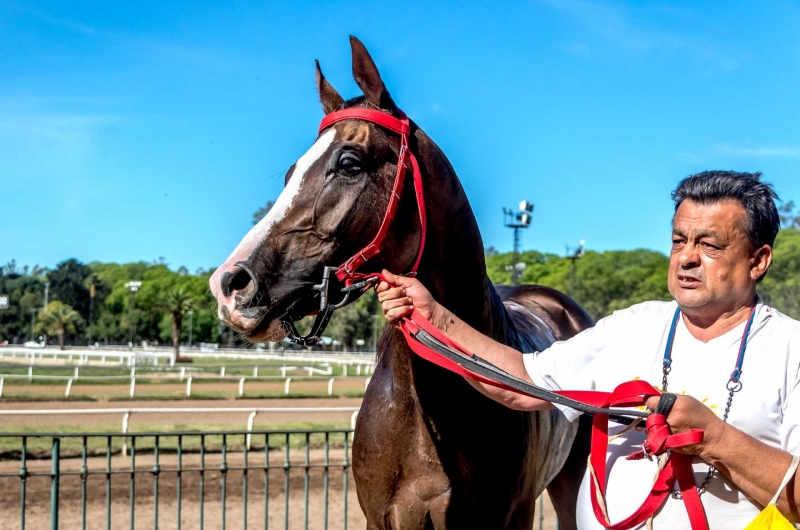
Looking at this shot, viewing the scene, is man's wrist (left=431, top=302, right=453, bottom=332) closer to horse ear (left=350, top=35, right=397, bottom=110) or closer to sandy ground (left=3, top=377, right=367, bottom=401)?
horse ear (left=350, top=35, right=397, bottom=110)

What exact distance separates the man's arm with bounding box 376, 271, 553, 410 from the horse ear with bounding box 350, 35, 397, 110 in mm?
652

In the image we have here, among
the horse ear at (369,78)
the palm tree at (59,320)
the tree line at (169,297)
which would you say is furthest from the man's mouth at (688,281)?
the palm tree at (59,320)

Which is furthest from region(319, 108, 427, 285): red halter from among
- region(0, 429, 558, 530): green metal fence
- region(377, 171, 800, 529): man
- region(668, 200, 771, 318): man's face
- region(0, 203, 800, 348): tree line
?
region(0, 203, 800, 348): tree line

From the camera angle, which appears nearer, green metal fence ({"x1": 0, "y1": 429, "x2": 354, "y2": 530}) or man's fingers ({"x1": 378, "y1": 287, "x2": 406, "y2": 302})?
man's fingers ({"x1": 378, "y1": 287, "x2": 406, "y2": 302})

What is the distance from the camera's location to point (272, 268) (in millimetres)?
2562

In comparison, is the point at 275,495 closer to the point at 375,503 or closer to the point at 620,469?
the point at 375,503

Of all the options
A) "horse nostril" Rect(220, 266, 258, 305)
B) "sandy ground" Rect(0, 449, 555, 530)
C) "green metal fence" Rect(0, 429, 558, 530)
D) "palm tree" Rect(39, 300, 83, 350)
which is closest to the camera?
"horse nostril" Rect(220, 266, 258, 305)

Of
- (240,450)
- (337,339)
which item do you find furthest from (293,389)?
(337,339)

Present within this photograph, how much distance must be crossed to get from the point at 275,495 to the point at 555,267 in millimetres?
84903

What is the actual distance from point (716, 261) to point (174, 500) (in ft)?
32.3

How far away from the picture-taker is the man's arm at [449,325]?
8.48 feet

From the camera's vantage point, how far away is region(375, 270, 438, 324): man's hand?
2.63 metres

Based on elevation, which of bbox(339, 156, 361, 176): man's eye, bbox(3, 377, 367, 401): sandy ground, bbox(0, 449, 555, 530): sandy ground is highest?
bbox(339, 156, 361, 176): man's eye

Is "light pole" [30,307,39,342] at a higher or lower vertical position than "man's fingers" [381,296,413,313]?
lower
